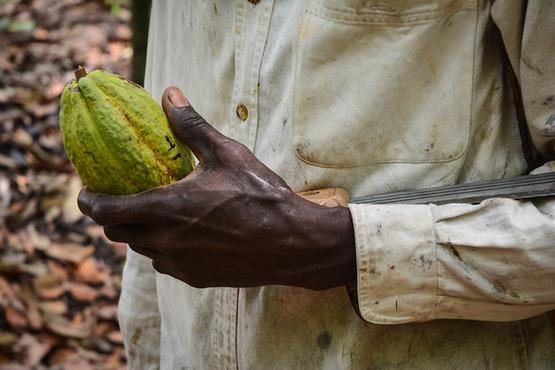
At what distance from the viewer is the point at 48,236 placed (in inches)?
156

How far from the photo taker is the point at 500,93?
1374 millimetres

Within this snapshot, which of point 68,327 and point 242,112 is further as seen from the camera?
point 68,327

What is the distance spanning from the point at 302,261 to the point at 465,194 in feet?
0.91

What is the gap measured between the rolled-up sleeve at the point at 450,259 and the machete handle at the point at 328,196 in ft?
0.21

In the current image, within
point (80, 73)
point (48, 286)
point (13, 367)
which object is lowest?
point (13, 367)

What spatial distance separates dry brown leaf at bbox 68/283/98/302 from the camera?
3685mm

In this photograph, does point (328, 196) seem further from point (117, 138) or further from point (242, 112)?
point (117, 138)

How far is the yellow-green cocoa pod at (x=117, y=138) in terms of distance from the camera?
1.24m

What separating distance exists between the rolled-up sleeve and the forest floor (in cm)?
236

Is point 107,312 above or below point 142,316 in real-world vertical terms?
below

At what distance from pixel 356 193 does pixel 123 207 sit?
0.40 m

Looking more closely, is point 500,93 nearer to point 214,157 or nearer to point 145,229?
point 214,157

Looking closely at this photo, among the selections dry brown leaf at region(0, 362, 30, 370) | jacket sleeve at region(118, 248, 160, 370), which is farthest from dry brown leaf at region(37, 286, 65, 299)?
jacket sleeve at region(118, 248, 160, 370)

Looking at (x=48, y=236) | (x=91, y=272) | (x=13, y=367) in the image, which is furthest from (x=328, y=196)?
(x=48, y=236)
